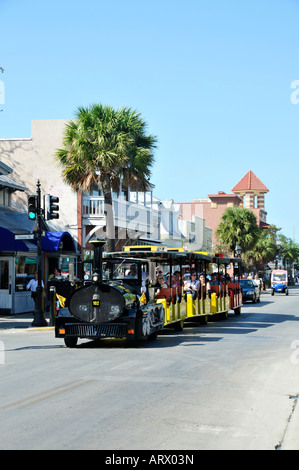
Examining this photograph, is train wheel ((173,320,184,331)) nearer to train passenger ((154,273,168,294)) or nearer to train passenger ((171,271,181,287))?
train passenger ((171,271,181,287))

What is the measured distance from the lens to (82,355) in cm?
1402

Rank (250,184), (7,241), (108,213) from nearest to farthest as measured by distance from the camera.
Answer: (7,241), (108,213), (250,184)

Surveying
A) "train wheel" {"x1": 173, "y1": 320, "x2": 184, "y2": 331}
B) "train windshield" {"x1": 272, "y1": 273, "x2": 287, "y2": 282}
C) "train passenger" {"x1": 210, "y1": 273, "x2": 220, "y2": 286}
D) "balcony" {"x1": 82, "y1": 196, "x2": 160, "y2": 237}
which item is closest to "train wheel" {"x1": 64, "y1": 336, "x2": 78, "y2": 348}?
"train wheel" {"x1": 173, "y1": 320, "x2": 184, "y2": 331}

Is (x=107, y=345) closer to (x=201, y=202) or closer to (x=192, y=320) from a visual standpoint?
(x=192, y=320)

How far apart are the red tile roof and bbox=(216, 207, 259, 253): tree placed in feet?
181

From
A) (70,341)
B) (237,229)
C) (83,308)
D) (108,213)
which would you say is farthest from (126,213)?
(83,308)

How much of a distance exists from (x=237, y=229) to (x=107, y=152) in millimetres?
37462

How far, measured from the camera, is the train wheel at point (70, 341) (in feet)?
51.0

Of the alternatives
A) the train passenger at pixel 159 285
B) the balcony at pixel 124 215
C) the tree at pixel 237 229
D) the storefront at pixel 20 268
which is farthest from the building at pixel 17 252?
the tree at pixel 237 229

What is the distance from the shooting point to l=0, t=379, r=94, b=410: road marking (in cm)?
858

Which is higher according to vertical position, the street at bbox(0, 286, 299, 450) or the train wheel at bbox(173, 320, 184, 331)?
the train wheel at bbox(173, 320, 184, 331)

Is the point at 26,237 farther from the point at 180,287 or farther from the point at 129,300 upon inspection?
the point at 129,300

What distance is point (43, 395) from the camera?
30.4 ft

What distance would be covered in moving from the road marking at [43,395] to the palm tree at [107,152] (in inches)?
774
